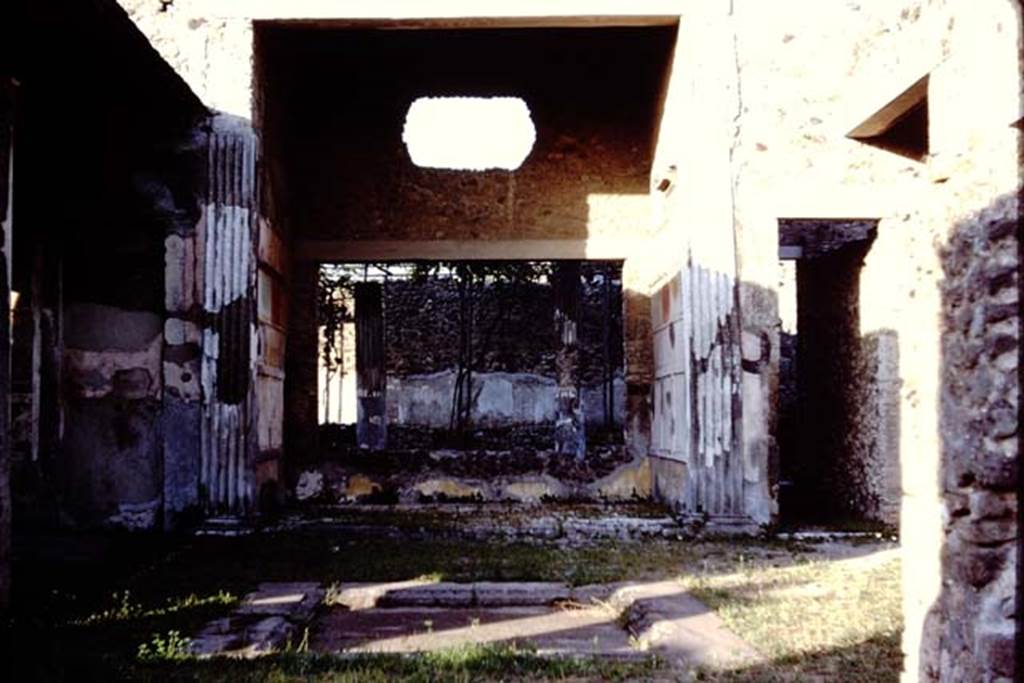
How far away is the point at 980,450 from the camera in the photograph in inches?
113

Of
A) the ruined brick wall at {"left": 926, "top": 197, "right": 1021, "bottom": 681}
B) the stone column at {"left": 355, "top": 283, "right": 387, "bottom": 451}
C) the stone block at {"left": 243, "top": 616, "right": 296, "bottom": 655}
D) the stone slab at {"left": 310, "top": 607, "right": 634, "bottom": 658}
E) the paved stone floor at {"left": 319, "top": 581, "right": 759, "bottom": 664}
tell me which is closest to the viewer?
the ruined brick wall at {"left": 926, "top": 197, "right": 1021, "bottom": 681}

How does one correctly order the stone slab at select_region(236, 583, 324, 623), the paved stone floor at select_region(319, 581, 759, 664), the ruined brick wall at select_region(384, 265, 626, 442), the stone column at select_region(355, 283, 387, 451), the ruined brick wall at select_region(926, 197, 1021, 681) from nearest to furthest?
the ruined brick wall at select_region(926, 197, 1021, 681) < the paved stone floor at select_region(319, 581, 759, 664) < the stone slab at select_region(236, 583, 324, 623) < the stone column at select_region(355, 283, 387, 451) < the ruined brick wall at select_region(384, 265, 626, 442)

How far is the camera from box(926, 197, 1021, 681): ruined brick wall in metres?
2.77

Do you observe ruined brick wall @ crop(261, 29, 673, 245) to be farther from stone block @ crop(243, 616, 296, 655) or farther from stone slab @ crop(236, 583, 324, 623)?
stone block @ crop(243, 616, 296, 655)

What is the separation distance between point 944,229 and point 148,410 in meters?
6.56

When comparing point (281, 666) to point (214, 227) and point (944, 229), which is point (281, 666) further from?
point (214, 227)

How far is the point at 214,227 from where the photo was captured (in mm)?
8227

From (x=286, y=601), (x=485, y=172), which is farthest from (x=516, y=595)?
(x=485, y=172)

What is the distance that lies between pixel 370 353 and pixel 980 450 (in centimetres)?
990

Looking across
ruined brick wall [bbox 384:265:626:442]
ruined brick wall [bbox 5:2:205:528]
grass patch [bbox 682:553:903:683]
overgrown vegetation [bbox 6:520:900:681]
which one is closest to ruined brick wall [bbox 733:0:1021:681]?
grass patch [bbox 682:553:903:683]

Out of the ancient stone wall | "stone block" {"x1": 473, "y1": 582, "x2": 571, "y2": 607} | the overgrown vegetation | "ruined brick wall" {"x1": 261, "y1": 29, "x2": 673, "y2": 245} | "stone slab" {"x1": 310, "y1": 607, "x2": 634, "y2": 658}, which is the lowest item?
"stone slab" {"x1": 310, "y1": 607, "x2": 634, "y2": 658}

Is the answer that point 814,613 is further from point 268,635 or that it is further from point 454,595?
point 268,635

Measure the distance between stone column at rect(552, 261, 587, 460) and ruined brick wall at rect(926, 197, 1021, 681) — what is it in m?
8.25

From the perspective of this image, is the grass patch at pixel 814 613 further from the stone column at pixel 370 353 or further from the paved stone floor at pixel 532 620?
the stone column at pixel 370 353
